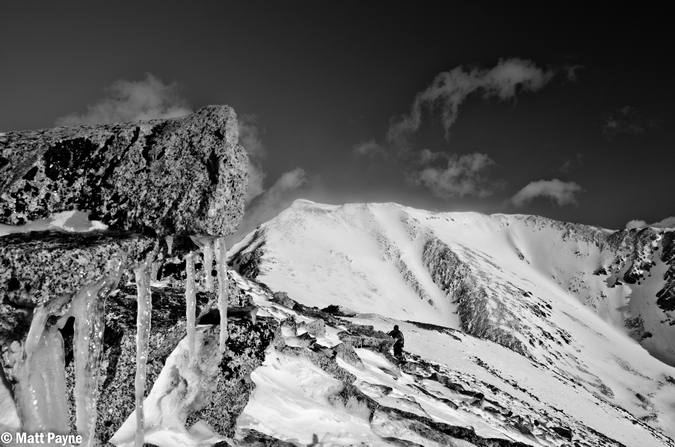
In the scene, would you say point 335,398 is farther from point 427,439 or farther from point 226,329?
point 226,329

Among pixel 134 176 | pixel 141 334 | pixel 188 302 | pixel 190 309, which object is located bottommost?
pixel 141 334

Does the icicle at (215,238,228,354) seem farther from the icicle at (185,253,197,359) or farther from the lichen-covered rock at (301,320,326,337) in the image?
the lichen-covered rock at (301,320,326,337)

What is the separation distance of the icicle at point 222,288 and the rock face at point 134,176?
627mm

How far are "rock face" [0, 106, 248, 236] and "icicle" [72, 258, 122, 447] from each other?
5.68 ft

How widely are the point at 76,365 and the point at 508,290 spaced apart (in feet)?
442

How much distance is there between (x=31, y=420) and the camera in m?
6.93

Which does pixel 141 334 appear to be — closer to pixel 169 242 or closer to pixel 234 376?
pixel 169 242

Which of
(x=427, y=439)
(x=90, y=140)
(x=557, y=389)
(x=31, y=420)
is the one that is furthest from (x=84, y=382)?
(x=557, y=389)

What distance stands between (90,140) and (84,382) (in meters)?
5.04

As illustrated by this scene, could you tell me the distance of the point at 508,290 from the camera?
127938mm

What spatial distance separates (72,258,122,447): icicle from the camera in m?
7.30

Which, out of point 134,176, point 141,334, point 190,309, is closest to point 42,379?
point 141,334

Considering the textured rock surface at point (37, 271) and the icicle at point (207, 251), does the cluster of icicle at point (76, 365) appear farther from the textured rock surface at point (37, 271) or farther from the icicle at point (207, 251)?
the icicle at point (207, 251)

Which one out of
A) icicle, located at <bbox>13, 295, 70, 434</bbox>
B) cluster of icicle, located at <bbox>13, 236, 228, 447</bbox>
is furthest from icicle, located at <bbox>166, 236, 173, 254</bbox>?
icicle, located at <bbox>13, 295, 70, 434</bbox>
